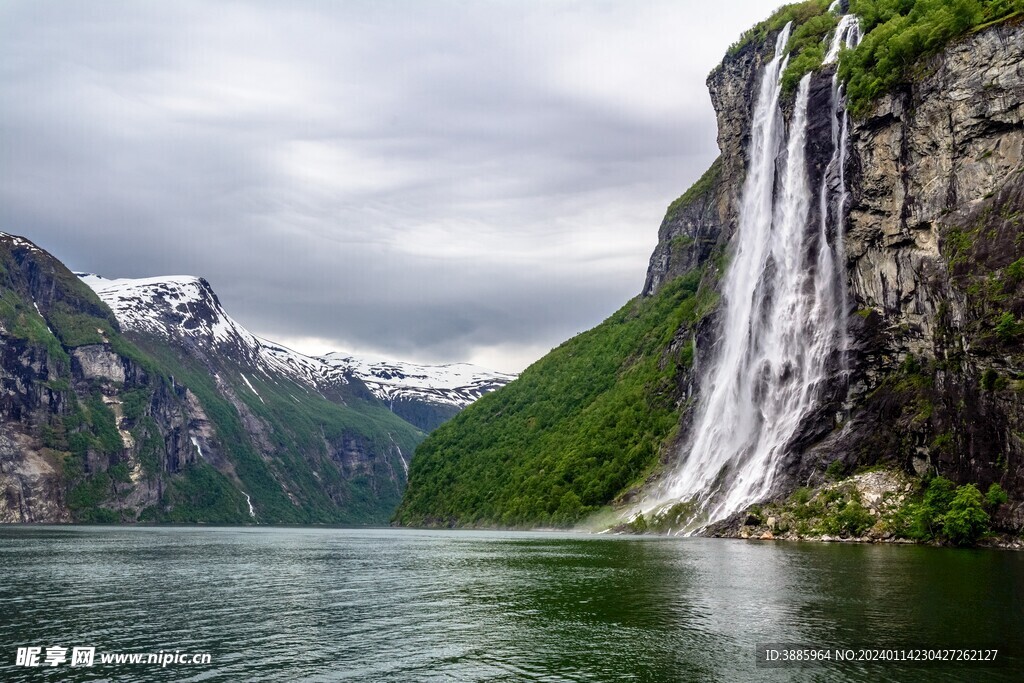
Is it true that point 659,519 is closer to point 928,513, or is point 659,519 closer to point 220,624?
point 928,513

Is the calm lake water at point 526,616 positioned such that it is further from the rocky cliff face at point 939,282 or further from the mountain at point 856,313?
the mountain at point 856,313

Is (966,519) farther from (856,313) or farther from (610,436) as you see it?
(610,436)

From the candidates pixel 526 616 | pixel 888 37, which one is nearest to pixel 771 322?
pixel 888 37

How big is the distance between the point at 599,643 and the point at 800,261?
307 feet

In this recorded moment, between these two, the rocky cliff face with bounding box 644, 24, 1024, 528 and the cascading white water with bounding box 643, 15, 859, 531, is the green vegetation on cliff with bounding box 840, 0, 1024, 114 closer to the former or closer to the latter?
the rocky cliff face with bounding box 644, 24, 1024, 528

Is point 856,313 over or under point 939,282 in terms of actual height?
under

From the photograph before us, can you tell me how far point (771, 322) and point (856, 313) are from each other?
16003 mm

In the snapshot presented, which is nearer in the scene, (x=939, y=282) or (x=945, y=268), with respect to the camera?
(x=945, y=268)

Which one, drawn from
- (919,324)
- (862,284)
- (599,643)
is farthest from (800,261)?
(599,643)

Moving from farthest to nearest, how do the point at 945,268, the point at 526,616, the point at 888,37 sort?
the point at 888,37
the point at 945,268
the point at 526,616

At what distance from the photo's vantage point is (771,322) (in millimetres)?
118125

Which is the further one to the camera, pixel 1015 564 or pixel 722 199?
pixel 722 199

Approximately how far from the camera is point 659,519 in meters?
116

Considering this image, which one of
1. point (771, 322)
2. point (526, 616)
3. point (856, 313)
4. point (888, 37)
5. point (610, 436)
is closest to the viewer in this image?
point (526, 616)
